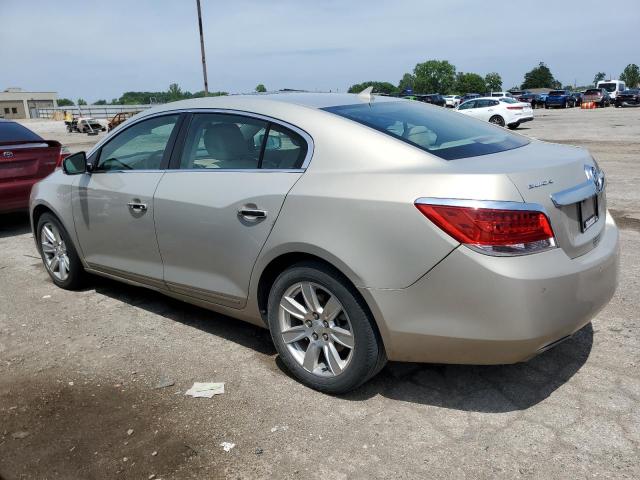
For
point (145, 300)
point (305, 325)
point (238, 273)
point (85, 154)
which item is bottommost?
point (145, 300)

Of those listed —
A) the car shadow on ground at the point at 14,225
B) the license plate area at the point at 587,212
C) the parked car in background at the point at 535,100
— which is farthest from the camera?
the parked car in background at the point at 535,100

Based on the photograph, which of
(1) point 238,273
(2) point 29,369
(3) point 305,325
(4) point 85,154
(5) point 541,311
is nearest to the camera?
(5) point 541,311

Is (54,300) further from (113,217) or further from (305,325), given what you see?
(305,325)

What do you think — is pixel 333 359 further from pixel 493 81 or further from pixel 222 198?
pixel 493 81

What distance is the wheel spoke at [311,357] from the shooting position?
3.31 meters

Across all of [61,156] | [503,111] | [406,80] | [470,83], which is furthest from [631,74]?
[61,156]

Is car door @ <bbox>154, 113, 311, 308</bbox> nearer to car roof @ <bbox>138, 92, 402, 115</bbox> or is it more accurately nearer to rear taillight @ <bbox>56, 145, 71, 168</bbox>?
car roof @ <bbox>138, 92, 402, 115</bbox>

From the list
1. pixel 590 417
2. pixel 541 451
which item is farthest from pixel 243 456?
pixel 590 417

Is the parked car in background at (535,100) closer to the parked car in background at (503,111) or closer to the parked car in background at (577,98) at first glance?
the parked car in background at (577,98)

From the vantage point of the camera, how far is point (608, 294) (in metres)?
3.12

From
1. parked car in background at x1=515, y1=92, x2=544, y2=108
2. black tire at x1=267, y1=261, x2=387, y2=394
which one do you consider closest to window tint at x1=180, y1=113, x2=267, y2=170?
black tire at x1=267, y1=261, x2=387, y2=394

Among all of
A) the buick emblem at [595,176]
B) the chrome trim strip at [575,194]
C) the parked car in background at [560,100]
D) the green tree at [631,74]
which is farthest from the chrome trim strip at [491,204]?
the green tree at [631,74]

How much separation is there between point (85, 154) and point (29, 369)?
1784 mm

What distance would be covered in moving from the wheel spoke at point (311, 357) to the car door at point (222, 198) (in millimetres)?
543
